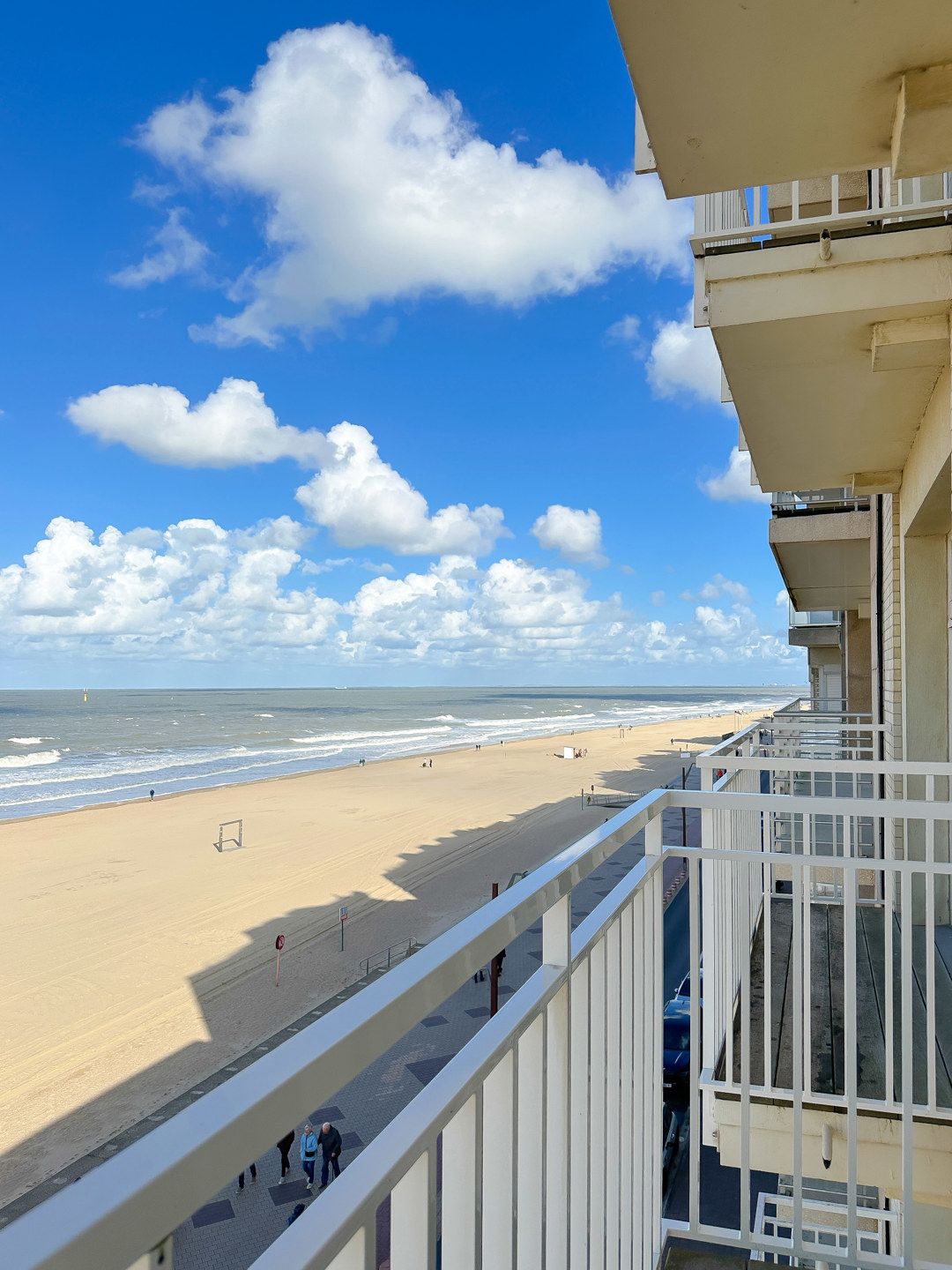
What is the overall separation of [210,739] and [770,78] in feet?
198

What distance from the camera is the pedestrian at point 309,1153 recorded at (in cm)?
825

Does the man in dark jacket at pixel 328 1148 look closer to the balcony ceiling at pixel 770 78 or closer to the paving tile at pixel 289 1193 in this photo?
the paving tile at pixel 289 1193

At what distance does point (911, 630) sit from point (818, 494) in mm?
5019

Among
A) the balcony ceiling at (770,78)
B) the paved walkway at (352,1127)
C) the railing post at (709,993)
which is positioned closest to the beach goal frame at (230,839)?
the paved walkway at (352,1127)

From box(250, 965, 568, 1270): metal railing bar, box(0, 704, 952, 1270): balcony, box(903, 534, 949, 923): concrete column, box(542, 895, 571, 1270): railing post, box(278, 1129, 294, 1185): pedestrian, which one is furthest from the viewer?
box(278, 1129, 294, 1185): pedestrian

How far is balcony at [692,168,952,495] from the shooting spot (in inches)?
157

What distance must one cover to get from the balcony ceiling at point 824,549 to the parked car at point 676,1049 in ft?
19.6

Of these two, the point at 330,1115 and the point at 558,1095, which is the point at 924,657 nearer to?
the point at 558,1095

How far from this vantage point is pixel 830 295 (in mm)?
4051

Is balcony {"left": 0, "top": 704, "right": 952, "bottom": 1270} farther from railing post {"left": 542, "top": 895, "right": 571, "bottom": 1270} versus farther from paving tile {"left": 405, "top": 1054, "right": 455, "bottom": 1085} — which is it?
paving tile {"left": 405, "top": 1054, "right": 455, "bottom": 1085}

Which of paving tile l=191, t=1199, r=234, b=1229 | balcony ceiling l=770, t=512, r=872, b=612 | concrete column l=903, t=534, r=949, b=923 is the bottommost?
paving tile l=191, t=1199, r=234, b=1229

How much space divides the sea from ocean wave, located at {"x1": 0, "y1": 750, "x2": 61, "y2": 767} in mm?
48

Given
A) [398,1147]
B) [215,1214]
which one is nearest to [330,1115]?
[215,1214]

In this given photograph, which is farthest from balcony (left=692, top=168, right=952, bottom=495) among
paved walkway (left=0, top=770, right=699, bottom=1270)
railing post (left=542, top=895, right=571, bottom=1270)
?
A: paved walkway (left=0, top=770, right=699, bottom=1270)
